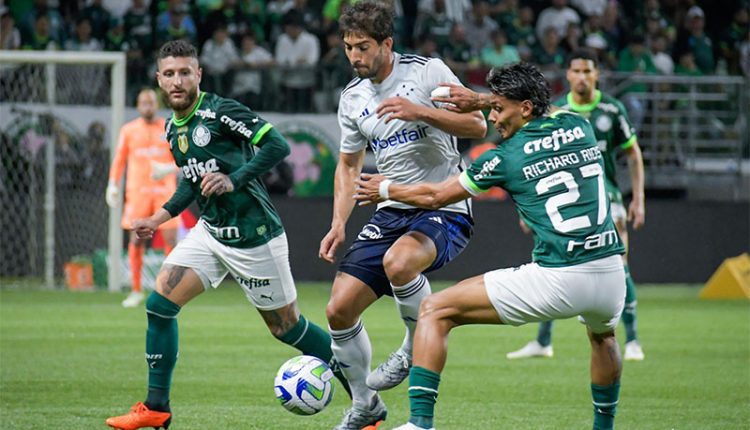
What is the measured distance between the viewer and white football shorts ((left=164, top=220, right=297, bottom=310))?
739 cm

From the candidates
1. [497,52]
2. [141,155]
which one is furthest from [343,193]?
[497,52]

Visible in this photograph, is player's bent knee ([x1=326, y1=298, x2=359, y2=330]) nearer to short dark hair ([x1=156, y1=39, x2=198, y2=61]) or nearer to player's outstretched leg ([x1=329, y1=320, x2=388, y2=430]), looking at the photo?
player's outstretched leg ([x1=329, y1=320, x2=388, y2=430])

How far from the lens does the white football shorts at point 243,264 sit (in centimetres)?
739

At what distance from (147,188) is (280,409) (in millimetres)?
7435

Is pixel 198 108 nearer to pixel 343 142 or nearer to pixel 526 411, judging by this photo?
pixel 343 142

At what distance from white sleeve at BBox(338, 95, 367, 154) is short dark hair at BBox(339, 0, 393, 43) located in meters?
0.53

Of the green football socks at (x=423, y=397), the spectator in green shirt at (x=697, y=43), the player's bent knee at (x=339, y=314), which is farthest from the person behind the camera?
the spectator in green shirt at (x=697, y=43)

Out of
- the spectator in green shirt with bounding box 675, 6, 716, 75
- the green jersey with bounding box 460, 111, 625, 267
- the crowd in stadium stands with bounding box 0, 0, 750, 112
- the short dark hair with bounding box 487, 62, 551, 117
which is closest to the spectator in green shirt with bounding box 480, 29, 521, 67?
the crowd in stadium stands with bounding box 0, 0, 750, 112

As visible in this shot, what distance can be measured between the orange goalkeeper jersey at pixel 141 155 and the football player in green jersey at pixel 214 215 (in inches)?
293

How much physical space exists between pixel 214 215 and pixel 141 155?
7.77 meters

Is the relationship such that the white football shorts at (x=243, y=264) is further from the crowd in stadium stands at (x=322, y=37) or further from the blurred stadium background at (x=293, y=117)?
the crowd in stadium stands at (x=322, y=37)

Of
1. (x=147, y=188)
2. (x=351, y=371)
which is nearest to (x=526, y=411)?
(x=351, y=371)

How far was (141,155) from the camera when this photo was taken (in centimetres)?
1494

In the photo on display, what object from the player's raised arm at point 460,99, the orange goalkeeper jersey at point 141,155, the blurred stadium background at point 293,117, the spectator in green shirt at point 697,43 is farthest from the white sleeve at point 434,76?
the spectator in green shirt at point 697,43
